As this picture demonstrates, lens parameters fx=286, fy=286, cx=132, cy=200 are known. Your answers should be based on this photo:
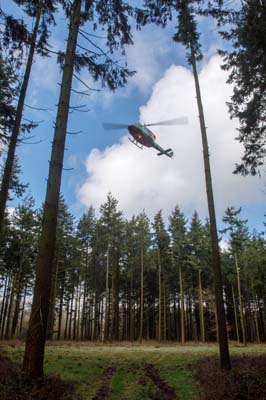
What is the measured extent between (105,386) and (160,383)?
5.15ft

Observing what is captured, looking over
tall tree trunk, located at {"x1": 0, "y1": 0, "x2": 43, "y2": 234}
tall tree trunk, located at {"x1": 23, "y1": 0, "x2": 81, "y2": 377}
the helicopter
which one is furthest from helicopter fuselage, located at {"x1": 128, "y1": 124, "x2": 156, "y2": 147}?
tall tree trunk, located at {"x1": 23, "y1": 0, "x2": 81, "y2": 377}

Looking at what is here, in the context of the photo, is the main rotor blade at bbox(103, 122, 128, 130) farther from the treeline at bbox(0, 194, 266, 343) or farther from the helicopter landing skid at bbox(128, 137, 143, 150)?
the treeline at bbox(0, 194, 266, 343)

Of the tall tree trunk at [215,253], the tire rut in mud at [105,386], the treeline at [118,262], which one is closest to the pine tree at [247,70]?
the tall tree trunk at [215,253]

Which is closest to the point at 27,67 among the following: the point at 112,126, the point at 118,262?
the point at 112,126

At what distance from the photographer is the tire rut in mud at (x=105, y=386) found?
6203 mm

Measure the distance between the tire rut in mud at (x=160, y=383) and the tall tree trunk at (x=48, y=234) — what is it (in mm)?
3445

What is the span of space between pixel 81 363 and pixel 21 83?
9.65 meters

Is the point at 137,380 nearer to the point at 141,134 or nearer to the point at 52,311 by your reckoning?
the point at 141,134

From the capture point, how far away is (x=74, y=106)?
20.8 ft

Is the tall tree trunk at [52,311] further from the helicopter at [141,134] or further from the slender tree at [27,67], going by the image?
the slender tree at [27,67]

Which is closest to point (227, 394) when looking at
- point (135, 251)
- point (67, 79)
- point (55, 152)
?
point (55, 152)

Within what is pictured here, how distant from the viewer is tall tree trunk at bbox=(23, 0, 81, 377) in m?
4.76

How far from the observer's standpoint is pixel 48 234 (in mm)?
5355

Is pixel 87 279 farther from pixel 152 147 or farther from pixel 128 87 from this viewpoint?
pixel 128 87
